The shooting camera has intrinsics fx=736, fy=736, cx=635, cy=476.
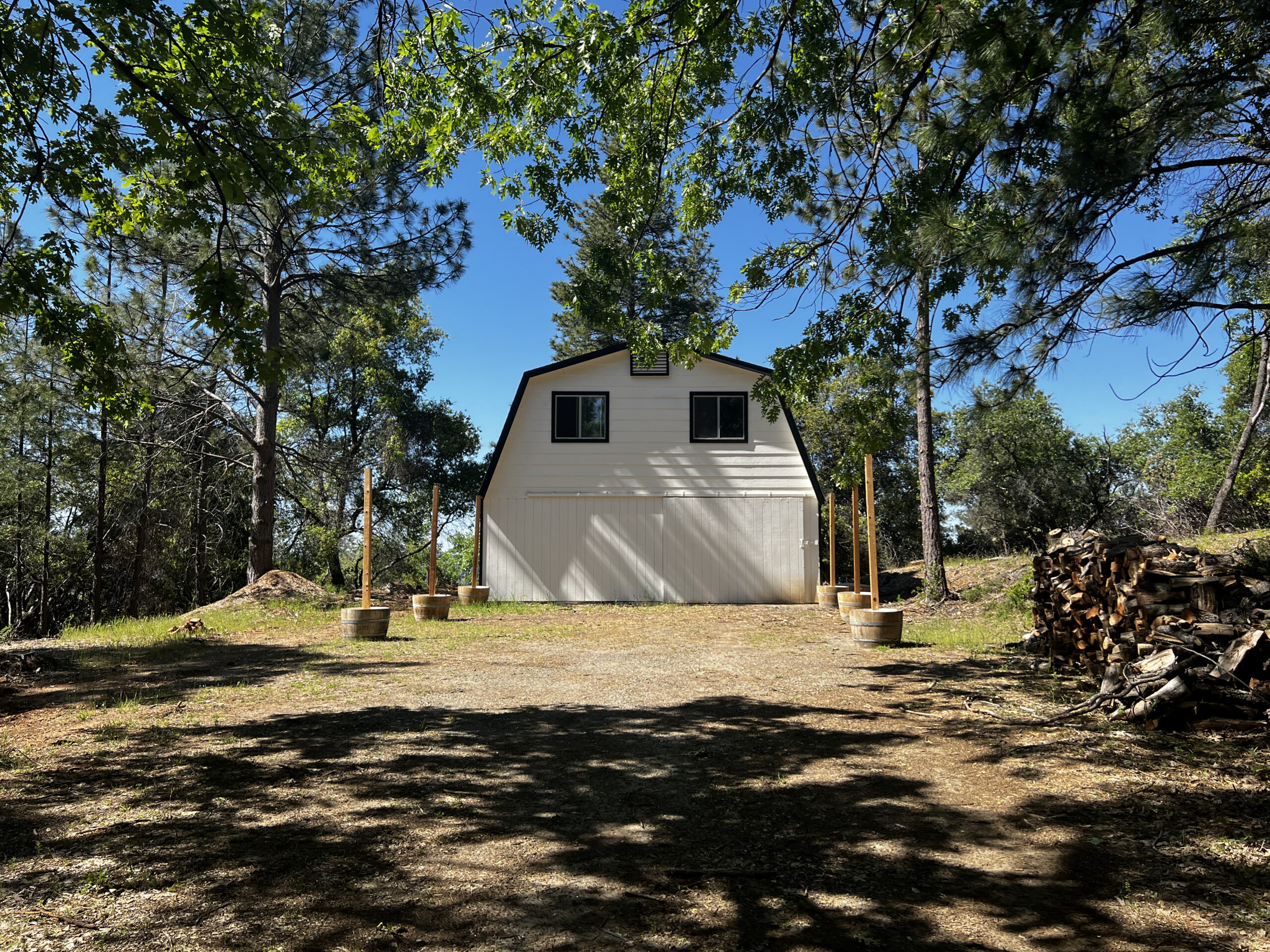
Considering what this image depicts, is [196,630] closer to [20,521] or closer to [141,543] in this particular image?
[141,543]

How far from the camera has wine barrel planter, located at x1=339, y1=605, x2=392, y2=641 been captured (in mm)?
10172

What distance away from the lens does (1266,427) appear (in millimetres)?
18406

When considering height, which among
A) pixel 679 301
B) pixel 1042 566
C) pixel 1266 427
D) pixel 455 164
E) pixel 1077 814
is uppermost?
pixel 679 301

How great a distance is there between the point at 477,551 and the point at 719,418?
618cm

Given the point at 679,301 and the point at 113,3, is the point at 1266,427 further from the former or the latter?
the point at 113,3

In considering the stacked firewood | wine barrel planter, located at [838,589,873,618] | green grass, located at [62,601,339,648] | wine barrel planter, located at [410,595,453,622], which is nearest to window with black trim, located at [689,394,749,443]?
wine barrel planter, located at [838,589,873,618]

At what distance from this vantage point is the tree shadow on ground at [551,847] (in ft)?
8.80

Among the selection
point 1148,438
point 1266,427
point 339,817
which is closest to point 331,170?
point 339,817

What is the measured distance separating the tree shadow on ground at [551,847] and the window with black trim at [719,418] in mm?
11772

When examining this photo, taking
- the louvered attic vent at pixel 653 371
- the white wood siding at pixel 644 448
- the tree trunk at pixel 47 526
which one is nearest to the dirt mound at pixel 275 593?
the white wood siding at pixel 644 448

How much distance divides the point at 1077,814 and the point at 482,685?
16.2 ft

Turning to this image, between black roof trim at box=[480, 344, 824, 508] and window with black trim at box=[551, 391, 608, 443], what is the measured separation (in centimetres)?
64

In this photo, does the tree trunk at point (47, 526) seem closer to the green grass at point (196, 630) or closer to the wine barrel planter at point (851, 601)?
the green grass at point (196, 630)

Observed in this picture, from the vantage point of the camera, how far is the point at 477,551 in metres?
16.2
